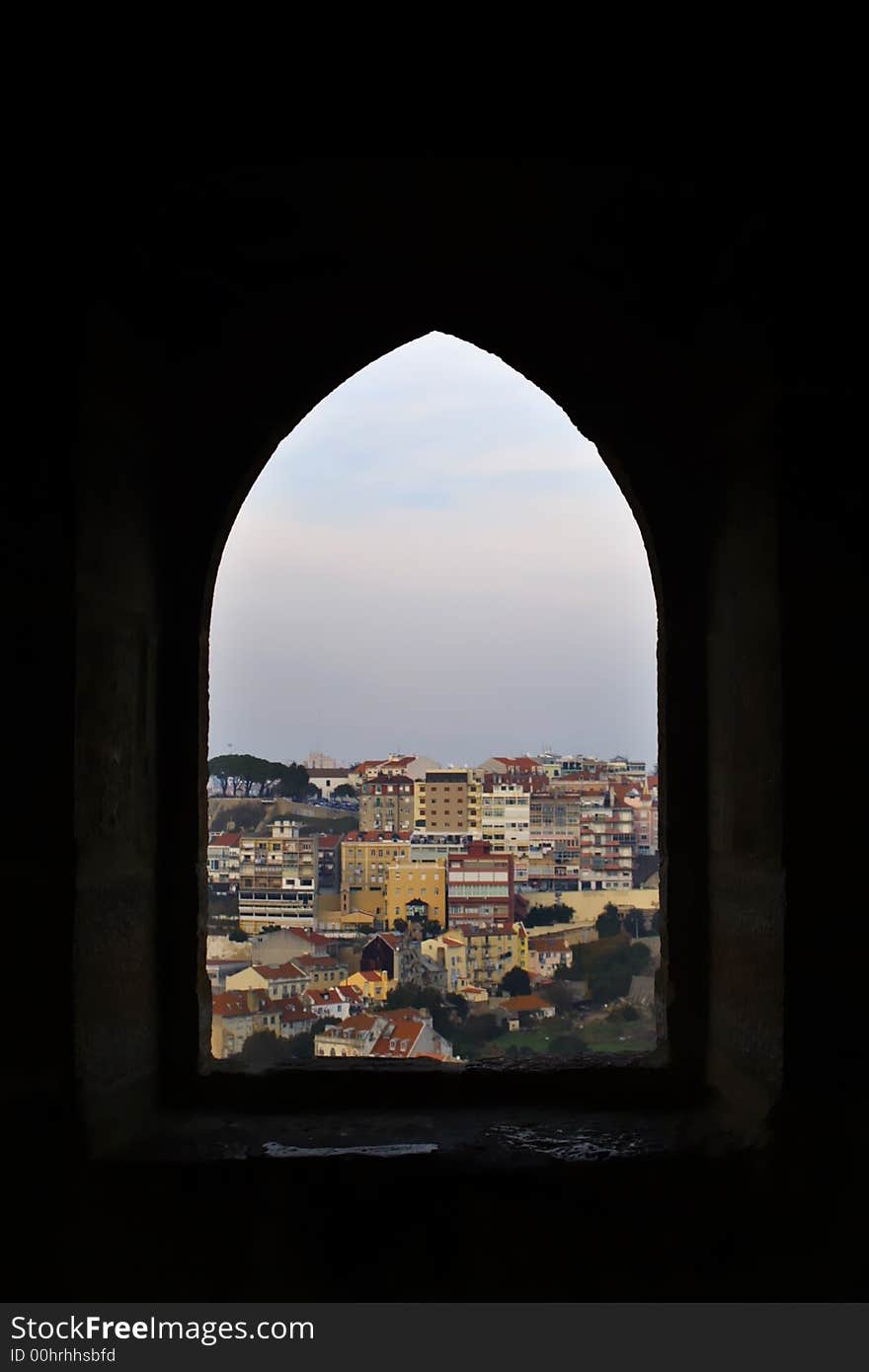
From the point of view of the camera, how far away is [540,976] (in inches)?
79.3

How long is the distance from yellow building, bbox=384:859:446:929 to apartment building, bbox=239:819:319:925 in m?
0.16

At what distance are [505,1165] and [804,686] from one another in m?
0.84

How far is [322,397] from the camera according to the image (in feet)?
6.73

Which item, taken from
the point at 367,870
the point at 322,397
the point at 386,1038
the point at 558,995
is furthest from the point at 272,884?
the point at 322,397

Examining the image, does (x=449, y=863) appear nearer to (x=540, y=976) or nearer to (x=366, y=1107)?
(x=540, y=976)

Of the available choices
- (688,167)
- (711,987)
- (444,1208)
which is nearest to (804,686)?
(711,987)

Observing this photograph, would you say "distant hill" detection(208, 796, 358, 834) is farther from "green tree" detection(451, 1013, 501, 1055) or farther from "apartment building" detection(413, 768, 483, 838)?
"green tree" detection(451, 1013, 501, 1055)

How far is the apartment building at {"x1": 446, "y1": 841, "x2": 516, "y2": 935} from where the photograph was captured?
209cm

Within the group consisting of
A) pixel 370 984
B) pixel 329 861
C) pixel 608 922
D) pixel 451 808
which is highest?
pixel 451 808

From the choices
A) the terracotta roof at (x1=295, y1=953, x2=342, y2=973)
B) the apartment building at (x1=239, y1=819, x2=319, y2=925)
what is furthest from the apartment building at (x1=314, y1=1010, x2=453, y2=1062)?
the apartment building at (x1=239, y1=819, x2=319, y2=925)

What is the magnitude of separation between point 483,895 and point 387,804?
0.27 m

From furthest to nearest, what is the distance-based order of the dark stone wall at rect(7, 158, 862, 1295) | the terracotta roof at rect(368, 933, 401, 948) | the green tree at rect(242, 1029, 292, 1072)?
1. the terracotta roof at rect(368, 933, 401, 948)
2. the green tree at rect(242, 1029, 292, 1072)
3. the dark stone wall at rect(7, 158, 862, 1295)

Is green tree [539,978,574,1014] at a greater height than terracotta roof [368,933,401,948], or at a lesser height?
lesser

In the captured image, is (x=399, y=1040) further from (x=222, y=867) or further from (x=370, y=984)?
(x=222, y=867)
